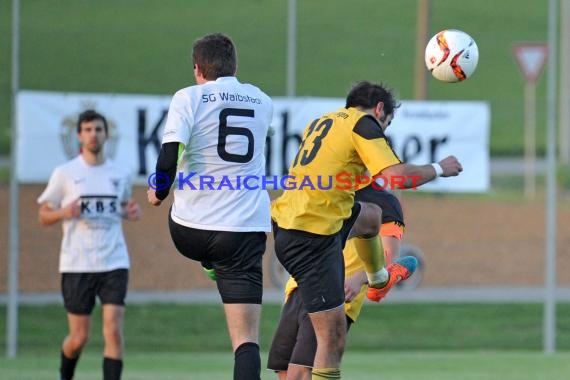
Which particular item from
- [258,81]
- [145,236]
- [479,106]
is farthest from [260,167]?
[258,81]

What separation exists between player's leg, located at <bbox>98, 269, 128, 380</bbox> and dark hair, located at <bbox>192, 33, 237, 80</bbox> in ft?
9.24

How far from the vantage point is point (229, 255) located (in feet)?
20.9

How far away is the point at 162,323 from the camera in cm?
1312

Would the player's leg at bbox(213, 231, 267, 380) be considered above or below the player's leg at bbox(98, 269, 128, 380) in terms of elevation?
above

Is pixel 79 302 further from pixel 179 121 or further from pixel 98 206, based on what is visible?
pixel 179 121

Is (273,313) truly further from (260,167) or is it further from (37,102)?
(260,167)

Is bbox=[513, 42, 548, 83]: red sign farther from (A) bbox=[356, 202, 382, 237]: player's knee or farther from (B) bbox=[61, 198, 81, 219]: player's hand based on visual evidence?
(A) bbox=[356, 202, 382, 237]: player's knee

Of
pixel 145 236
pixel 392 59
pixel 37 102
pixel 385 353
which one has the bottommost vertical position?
pixel 385 353

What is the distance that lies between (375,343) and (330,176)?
6.72 meters

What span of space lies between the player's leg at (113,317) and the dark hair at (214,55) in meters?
2.82

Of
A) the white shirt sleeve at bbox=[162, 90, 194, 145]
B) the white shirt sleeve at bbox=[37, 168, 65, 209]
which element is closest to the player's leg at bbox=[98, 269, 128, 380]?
the white shirt sleeve at bbox=[37, 168, 65, 209]

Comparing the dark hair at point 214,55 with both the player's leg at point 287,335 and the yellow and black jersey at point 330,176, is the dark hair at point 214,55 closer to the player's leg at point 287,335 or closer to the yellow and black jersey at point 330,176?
the yellow and black jersey at point 330,176

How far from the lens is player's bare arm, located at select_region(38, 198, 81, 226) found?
8844mm

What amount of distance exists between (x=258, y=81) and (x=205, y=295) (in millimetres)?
7442
